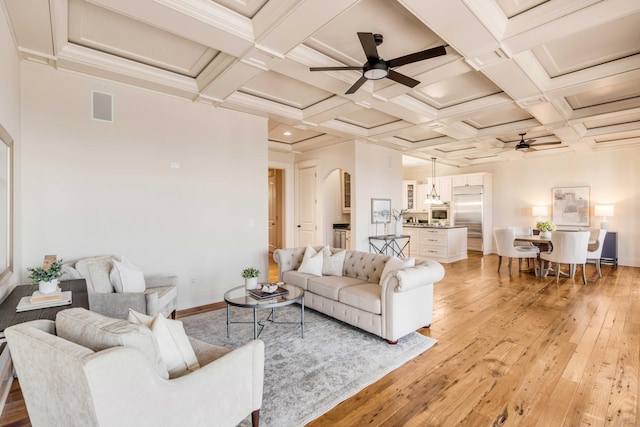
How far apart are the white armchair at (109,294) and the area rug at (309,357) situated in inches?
22.9

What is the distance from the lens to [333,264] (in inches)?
169

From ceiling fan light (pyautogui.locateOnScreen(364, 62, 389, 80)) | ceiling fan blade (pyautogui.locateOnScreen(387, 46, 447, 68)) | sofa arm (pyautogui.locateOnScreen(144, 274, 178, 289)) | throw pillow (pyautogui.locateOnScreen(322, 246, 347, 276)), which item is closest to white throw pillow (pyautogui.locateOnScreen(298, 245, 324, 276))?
throw pillow (pyautogui.locateOnScreen(322, 246, 347, 276))

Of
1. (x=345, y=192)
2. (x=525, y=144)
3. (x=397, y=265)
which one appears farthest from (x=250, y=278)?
(x=525, y=144)

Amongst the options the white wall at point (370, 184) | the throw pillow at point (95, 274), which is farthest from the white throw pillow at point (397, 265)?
the white wall at point (370, 184)

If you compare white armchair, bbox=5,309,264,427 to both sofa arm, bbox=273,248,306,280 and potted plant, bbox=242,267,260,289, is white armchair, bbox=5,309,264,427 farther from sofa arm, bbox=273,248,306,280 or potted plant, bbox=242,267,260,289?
sofa arm, bbox=273,248,306,280

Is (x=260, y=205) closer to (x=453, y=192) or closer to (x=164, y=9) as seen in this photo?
(x=164, y=9)

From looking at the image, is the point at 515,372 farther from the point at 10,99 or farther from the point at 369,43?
the point at 10,99

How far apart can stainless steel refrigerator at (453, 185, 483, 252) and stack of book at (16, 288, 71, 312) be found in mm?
9513

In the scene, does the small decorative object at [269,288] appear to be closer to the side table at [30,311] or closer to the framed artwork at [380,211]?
the side table at [30,311]

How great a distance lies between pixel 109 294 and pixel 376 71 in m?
3.29

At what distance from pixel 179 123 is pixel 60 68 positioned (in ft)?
4.18

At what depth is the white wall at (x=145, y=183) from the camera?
3.27 m

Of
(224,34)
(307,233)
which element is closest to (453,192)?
(307,233)

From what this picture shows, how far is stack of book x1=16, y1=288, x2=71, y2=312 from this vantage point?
2060mm
